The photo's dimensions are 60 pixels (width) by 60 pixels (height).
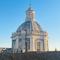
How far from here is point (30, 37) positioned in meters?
55.4

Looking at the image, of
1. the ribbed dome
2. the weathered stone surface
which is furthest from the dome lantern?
the weathered stone surface

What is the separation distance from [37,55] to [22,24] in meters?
27.4

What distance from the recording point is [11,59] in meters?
33.1


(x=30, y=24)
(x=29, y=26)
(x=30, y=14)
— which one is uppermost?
(x=30, y=14)

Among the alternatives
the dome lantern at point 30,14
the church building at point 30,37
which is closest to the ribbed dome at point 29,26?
the church building at point 30,37

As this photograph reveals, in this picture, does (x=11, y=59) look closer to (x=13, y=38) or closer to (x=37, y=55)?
(x=37, y=55)

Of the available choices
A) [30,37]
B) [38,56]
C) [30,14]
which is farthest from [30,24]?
[38,56]

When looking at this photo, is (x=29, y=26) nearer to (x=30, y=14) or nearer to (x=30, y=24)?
(x=30, y=24)

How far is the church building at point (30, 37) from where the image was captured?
55.1 metres

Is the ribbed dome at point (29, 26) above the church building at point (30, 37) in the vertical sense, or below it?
above

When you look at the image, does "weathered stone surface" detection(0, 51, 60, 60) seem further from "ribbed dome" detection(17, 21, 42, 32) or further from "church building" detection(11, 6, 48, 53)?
"ribbed dome" detection(17, 21, 42, 32)

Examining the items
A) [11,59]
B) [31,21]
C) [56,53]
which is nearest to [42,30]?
[31,21]

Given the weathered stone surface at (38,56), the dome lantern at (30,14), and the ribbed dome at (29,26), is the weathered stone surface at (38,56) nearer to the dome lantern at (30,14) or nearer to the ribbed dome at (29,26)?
the ribbed dome at (29,26)

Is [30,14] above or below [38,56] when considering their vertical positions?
above
